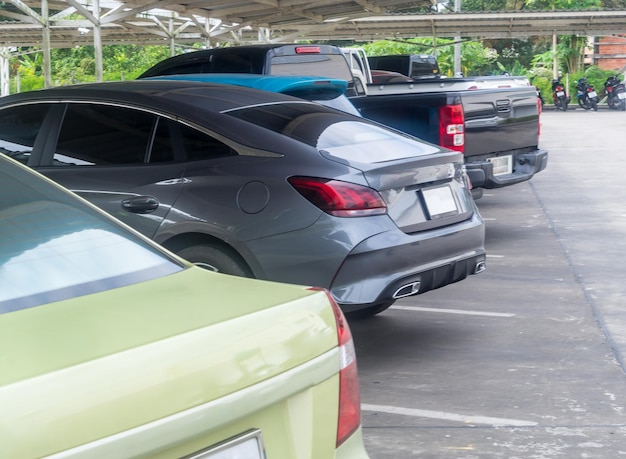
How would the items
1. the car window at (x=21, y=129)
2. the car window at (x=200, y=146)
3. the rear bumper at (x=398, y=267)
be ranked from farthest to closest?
1. the car window at (x=21, y=129)
2. the car window at (x=200, y=146)
3. the rear bumper at (x=398, y=267)

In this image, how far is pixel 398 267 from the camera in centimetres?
569

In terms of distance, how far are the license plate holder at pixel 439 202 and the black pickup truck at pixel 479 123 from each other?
134 inches

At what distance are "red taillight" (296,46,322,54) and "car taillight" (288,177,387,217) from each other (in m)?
5.70

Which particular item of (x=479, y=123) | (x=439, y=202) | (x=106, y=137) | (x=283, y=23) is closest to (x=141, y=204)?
(x=106, y=137)

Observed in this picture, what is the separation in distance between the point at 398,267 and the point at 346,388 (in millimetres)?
3113

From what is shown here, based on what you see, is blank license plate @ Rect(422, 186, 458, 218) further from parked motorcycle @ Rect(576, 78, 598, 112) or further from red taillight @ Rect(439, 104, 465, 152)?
parked motorcycle @ Rect(576, 78, 598, 112)

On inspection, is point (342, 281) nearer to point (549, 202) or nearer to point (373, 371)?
point (373, 371)

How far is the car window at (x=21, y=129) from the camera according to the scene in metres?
6.30

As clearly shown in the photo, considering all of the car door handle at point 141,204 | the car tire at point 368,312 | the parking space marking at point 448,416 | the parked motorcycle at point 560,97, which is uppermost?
the car door handle at point 141,204

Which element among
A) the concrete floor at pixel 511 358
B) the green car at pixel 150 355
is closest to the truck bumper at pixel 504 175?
the concrete floor at pixel 511 358

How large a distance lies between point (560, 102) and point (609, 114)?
4.26 metres

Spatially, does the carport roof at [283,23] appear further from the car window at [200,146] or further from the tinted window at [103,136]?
the car window at [200,146]

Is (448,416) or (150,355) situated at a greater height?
(150,355)

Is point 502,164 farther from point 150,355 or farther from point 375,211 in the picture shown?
point 150,355
